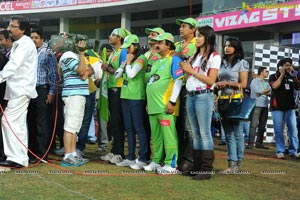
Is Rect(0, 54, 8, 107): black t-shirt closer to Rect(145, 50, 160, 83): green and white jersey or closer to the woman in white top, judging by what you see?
Rect(145, 50, 160, 83): green and white jersey

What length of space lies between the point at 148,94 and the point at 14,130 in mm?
1560

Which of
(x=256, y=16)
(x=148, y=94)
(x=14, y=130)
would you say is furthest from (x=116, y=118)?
(x=256, y=16)

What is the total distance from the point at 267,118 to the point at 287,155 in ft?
5.97

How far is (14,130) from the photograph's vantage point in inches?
183

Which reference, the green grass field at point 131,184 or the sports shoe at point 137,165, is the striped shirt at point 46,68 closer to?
the green grass field at point 131,184

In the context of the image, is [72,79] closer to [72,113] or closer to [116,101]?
[72,113]

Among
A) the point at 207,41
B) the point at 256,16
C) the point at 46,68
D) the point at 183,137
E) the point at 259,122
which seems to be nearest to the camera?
the point at 207,41

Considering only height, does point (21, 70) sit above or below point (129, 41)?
below

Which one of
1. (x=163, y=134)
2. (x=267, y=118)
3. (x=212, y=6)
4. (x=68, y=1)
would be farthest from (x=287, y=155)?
(x=68, y=1)

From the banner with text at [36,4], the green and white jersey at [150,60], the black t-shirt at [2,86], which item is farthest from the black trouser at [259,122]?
the banner with text at [36,4]

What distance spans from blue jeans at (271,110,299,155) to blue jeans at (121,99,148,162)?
105 inches

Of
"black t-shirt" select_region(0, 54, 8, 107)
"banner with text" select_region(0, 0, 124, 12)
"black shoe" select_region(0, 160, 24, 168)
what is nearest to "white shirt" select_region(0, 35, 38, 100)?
"black t-shirt" select_region(0, 54, 8, 107)

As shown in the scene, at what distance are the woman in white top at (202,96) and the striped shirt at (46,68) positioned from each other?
198 centimetres

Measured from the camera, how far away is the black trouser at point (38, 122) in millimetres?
5297
